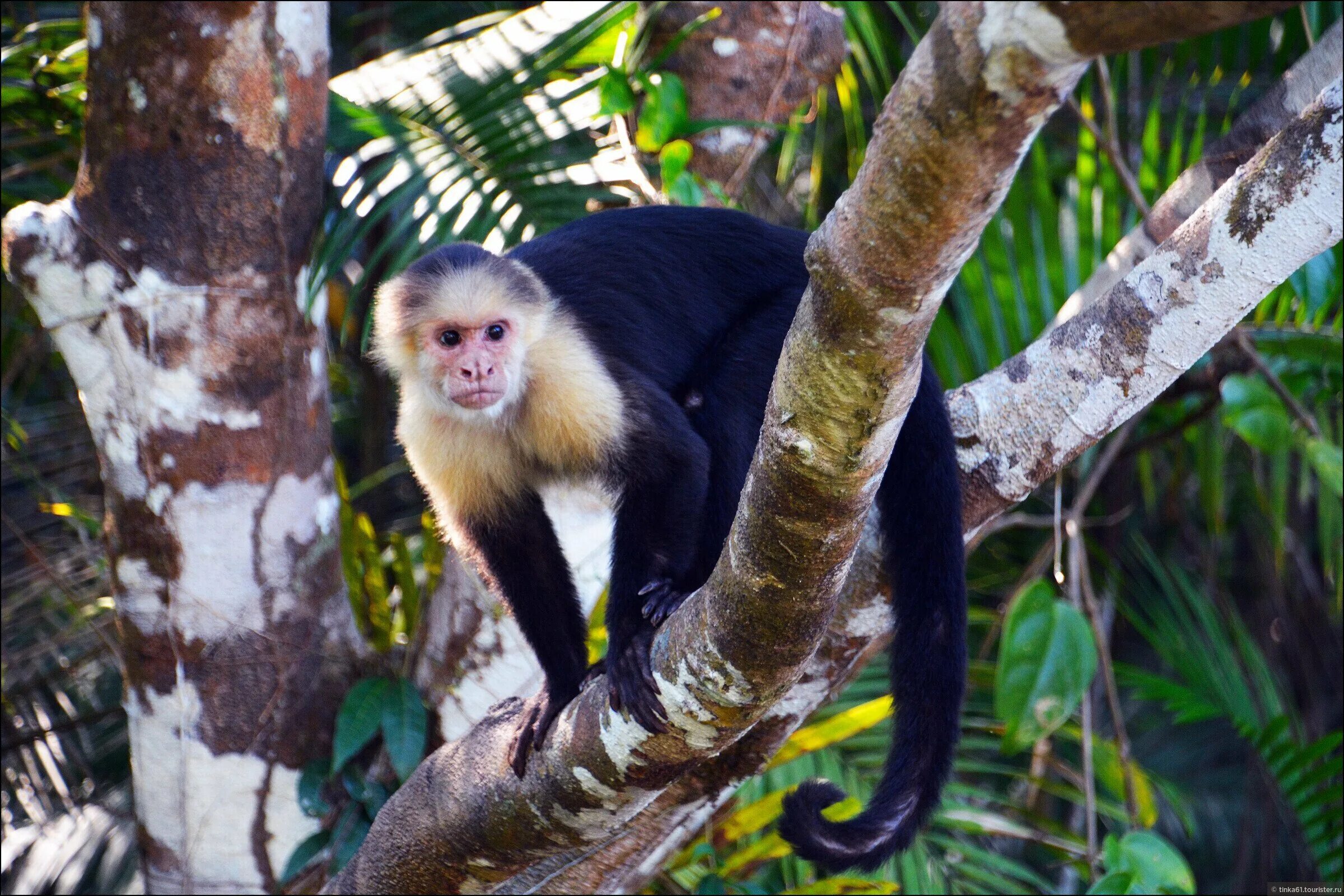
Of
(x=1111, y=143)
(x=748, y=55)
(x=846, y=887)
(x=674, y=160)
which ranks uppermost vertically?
(x=748, y=55)

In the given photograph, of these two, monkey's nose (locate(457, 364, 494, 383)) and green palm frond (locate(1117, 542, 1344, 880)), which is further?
green palm frond (locate(1117, 542, 1344, 880))

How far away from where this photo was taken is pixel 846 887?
265cm

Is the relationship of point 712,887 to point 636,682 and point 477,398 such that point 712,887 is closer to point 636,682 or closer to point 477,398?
point 636,682

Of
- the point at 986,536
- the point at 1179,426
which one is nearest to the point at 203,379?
the point at 986,536

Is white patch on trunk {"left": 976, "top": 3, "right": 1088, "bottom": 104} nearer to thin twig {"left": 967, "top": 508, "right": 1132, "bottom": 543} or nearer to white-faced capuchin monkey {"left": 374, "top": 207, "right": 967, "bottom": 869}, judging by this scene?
white-faced capuchin monkey {"left": 374, "top": 207, "right": 967, "bottom": 869}

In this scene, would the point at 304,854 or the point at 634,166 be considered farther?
the point at 634,166

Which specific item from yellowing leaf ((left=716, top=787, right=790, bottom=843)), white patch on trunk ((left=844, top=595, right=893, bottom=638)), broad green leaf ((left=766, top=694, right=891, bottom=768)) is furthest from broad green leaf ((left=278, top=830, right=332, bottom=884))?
white patch on trunk ((left=844, top=595, right=893, bottom=638))

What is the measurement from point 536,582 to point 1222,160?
168cm

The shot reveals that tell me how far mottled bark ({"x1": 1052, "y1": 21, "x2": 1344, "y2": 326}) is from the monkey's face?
45.3 inches

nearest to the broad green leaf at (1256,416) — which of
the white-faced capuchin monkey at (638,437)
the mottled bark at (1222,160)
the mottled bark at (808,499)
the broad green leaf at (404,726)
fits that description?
the mottled bark at (1222,160)

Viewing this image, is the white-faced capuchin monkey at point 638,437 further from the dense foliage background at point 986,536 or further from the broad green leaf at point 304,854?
the broad green leaf at point 304,854

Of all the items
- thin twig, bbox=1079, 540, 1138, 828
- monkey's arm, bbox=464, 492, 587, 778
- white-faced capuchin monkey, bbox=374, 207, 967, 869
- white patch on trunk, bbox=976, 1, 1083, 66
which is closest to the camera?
white patch on trunk, bbox=976, 1, 1083, 66

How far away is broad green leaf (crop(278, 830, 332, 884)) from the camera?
273cm

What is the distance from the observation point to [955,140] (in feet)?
3.02
